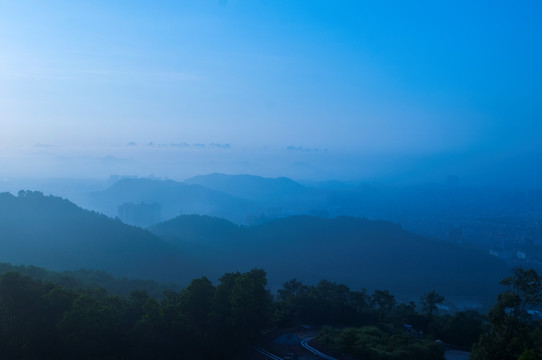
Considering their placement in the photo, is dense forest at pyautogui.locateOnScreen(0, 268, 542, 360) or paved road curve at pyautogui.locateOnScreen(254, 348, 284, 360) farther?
paved road curve at pyautogui.locateOnScreen(254, 348, 284, 360)

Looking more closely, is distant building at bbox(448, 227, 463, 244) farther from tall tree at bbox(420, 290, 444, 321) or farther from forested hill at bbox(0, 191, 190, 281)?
tall tree at bbox(420, 290, 444, 321)

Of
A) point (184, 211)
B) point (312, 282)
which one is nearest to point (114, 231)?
point (312, 282)

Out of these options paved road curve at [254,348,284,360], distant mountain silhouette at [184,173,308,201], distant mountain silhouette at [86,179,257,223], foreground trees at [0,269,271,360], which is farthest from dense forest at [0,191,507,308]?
Result: distant mountain silhouette at [184,173,308,201]

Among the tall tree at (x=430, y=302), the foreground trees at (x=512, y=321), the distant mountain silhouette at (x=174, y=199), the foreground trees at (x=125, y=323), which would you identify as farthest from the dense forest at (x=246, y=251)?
the distant mountain silhouette at (x=174, y=199)

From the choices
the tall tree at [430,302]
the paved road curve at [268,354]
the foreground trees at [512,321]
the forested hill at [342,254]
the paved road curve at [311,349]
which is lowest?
the forested hill at [342,254]

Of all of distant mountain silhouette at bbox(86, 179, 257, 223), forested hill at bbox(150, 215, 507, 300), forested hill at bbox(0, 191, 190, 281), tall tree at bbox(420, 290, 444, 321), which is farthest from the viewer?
distant mountain silhouette at bbox(86, 179, 257, 223)

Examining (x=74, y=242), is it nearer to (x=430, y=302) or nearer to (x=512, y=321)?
(x=430, y=302)

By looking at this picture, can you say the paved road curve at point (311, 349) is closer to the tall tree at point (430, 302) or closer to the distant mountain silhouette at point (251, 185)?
the tall tree at point (430, 302)

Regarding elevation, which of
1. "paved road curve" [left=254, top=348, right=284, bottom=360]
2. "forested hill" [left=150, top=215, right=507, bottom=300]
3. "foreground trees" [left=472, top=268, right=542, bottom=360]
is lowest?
"forested hill" [left=150, top=215, right=507, bottom=300]
